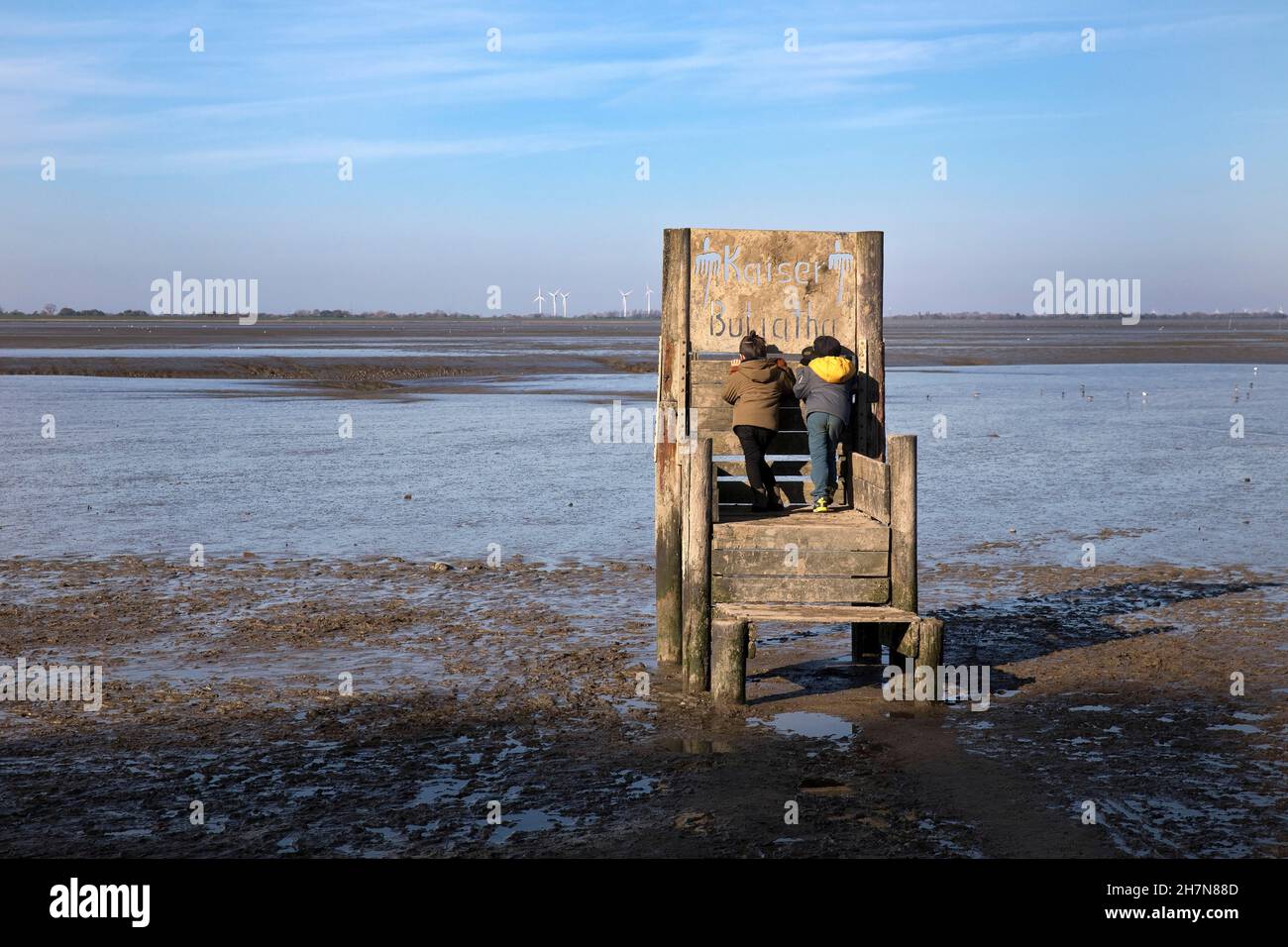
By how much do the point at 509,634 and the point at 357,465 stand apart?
11.6m

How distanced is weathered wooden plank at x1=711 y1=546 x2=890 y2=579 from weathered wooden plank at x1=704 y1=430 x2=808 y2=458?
1538 millimetres

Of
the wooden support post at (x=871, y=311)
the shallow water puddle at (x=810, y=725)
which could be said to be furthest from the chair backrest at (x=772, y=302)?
the shallow water puddle at (x=810, y=725)

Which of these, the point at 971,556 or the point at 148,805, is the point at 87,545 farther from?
Answer: the point at 971,556

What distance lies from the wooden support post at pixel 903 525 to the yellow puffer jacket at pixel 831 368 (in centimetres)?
129

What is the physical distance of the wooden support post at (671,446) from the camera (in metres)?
9.95

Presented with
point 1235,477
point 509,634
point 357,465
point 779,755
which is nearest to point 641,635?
point 509,634

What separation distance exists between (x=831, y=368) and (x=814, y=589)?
194 cm

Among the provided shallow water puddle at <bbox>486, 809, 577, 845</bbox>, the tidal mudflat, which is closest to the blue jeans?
the tidal mudflat

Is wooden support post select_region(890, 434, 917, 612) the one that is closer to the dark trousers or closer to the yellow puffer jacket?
the yellow puffer jacket

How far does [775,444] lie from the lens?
10773 mm

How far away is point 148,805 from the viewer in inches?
264

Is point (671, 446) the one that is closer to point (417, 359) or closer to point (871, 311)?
point (871, 311)

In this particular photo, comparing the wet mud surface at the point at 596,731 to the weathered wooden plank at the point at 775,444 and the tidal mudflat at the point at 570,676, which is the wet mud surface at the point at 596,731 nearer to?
the tidal mudflat at the point at 570,676
